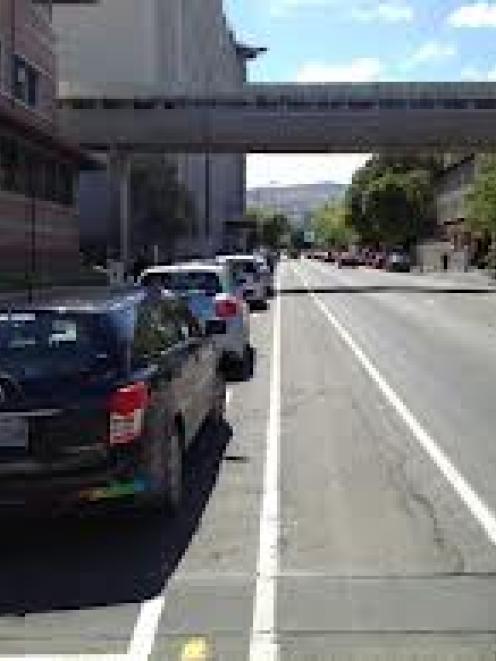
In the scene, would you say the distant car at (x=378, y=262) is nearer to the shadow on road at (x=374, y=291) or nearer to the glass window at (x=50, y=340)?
the shadow on road at (x=374, y=291)

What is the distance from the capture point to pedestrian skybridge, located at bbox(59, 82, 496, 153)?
234ft

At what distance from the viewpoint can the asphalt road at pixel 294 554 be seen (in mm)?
7098

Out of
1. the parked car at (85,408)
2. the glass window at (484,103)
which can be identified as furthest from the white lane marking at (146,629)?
the glass window at (484,103)

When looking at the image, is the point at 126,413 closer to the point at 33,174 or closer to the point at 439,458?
the point at 439,458

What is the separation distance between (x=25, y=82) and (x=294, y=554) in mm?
49320

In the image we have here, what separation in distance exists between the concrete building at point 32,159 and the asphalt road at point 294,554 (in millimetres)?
29446

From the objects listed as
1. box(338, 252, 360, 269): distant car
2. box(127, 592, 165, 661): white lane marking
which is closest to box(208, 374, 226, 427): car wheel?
box(127, 592, 165, 661): white lane marking

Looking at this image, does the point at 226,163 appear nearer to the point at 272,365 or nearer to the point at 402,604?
the point at 272,365

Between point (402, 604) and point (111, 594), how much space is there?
1.59 m

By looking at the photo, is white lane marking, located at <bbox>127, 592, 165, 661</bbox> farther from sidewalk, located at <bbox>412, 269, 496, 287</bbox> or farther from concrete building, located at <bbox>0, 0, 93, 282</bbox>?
sidewalk, located at <bbox>412, 269, 496, 287</bbox>

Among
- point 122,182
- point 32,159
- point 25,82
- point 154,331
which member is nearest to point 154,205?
point 122,182

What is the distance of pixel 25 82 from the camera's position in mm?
56188

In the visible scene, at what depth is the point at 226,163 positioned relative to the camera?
556 feet

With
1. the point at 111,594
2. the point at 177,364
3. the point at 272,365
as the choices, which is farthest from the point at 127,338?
the point at 272,365
